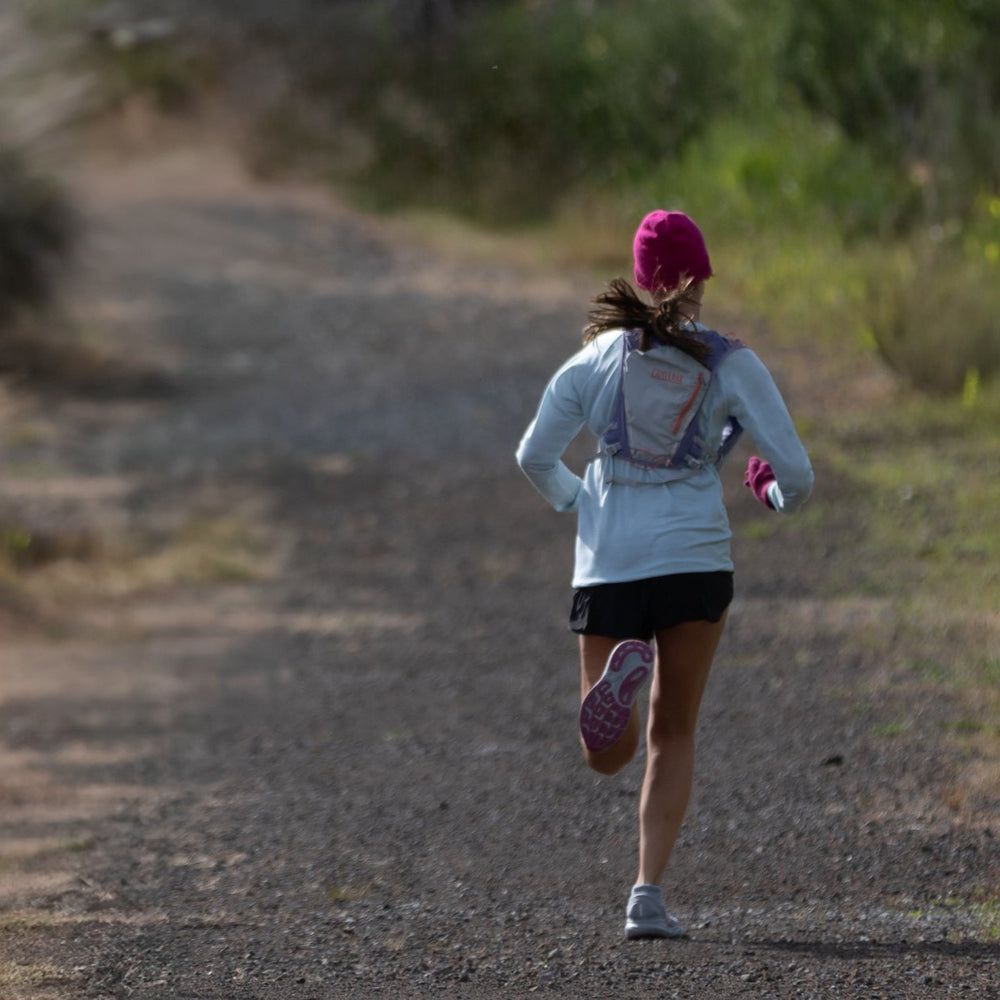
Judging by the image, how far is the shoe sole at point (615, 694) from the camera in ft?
13.6

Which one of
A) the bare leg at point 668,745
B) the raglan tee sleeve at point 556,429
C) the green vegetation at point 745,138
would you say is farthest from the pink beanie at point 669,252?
the green vegetation at point 745,138

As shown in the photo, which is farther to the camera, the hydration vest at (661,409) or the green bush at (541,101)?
the green bush at (541,101)

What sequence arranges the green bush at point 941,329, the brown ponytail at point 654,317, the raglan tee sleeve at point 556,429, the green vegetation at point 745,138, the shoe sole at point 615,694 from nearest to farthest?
the shoe sole at point 615,694 → the brown ponytail at point 654,317 → the raglan tee sleeve at point 556,429 → the green bush at point 941,329 → the green vegetation at point 745,138

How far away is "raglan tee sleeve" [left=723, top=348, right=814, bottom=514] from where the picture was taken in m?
4.22

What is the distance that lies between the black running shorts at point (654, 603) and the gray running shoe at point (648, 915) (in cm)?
63

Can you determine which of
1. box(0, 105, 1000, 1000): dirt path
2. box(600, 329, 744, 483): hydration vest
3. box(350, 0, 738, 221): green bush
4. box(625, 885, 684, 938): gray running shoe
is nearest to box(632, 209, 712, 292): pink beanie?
box(600, 329, 744, 483): hydration vest

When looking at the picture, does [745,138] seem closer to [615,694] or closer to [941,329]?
[941,329]

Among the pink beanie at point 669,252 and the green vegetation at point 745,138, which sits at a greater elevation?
the green vegetation at point 745,138

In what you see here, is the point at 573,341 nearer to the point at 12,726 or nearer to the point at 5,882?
the point at 12,726

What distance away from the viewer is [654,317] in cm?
425

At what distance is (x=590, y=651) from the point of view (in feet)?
14.5

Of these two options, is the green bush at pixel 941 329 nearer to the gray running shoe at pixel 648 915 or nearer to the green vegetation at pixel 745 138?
the green vegetation at pixel 745 138

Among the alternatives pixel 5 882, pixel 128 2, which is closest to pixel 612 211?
pixel 128 2

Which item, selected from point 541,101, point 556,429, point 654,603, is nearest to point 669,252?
point 556,429
